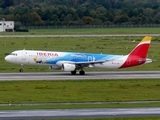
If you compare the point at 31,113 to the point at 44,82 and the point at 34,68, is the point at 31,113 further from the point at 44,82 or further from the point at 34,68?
the point at 34,68

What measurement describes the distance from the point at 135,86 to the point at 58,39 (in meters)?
72.4

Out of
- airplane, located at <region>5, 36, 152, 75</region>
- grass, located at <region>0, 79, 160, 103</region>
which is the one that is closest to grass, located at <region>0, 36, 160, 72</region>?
airplane, located at <region>5, 36, 152, 75</region>

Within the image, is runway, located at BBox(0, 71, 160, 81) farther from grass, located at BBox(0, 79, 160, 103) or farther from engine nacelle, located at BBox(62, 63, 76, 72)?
grass, located at BBox(0, 79, 160, 103)

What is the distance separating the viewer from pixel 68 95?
164 ft

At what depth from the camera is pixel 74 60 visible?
68.3 m

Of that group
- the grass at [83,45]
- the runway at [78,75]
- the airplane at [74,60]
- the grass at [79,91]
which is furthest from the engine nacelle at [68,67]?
the grass at [83,45]

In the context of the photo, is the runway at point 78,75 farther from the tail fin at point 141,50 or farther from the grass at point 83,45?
the grass at point 83,45

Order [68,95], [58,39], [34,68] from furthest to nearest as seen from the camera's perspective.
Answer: [58,39], [34,68], [68,95]

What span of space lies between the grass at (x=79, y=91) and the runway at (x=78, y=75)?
155 inches

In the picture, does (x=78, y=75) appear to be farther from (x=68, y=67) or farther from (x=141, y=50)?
(x=141, y=50)

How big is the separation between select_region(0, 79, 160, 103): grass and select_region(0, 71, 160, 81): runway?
3.95 metres

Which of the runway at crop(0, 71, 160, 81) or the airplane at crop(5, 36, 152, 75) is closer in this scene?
the runway at crop(0, 71, 160, 81)

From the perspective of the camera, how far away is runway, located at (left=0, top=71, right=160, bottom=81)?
6363 centimetres

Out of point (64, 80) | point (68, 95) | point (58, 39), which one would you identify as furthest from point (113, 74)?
point (58, 39)
